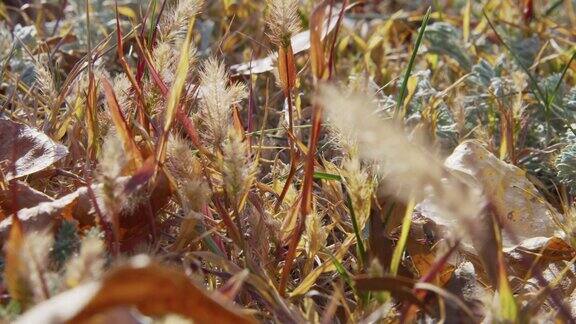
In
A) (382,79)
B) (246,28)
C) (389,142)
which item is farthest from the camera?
(246,28)

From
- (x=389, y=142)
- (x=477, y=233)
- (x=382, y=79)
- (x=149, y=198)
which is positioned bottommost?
(x=382, y=79)

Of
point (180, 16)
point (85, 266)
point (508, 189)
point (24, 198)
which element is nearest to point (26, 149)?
point (24, 198)

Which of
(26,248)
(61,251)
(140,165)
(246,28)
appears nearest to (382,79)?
(246,28)

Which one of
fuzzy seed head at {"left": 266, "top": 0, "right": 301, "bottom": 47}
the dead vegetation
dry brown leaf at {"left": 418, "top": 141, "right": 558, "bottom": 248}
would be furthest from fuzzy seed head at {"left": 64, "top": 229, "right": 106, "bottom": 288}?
dry brown leaf at {"left": 418, "top": 141, "right": 558, "bottom": 248}

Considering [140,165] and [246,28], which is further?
[246,28]

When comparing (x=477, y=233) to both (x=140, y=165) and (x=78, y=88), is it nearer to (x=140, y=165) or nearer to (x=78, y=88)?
(x=140, y=165)

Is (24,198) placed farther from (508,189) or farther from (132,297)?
(508,189)
